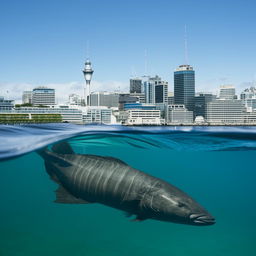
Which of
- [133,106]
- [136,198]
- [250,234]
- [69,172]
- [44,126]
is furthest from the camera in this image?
[133,106]

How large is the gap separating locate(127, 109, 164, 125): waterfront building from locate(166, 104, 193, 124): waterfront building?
12065 millimetres

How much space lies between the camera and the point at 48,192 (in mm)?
14250

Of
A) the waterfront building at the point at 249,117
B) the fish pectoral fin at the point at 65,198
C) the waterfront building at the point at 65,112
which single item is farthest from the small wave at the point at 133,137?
the waterfront building at the point at 249,117

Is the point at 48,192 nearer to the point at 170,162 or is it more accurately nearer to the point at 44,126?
the point at 44,126

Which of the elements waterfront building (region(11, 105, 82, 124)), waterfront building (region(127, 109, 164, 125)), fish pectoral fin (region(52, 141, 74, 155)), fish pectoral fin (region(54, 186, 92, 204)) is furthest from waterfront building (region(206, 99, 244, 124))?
fish pectoral fin (region(54, 186, 92, 204))

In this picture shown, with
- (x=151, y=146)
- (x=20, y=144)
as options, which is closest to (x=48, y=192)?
(x=20, y=144)

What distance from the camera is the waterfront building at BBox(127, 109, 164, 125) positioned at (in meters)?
162

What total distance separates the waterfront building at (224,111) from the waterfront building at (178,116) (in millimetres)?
8422

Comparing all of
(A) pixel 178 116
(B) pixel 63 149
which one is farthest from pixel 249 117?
(B) pixel 63 149

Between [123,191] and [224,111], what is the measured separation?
17721 centimetres

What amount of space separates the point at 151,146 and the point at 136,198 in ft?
26.0

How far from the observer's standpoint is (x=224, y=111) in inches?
7116

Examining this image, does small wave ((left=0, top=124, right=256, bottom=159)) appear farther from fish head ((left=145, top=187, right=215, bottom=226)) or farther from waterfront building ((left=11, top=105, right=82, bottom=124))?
waterfront building ((left=11, top=105, right=82, bottom=124))

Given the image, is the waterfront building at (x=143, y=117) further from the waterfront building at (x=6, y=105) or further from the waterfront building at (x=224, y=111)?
the waterfront building at (x=6, y=105)
